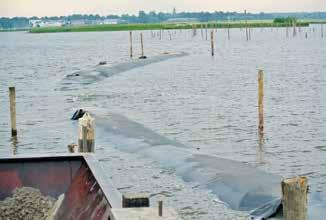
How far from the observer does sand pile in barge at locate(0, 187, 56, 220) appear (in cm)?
1377

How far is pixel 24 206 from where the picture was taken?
13.9 meters

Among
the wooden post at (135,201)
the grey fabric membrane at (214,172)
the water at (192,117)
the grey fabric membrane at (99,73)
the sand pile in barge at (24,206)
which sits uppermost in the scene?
the wooden post at (135,201)

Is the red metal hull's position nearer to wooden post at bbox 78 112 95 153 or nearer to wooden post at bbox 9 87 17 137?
wooden post at bbox 78 112 95 153

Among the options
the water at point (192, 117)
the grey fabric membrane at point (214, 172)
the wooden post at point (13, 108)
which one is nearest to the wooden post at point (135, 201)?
the grey fabric membrane at point (214, 172)

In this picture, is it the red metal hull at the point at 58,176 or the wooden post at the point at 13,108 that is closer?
the red metal hull at the point at 58,176

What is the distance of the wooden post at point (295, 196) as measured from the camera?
464 inches

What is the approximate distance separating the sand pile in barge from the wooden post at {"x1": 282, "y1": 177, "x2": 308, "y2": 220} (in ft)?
16.2

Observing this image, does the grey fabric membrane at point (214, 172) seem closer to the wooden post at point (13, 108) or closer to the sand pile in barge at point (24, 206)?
the wooden post at point (13, 108)

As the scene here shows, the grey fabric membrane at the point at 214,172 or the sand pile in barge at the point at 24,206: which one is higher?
the sand pile in barge at the point at 24,206

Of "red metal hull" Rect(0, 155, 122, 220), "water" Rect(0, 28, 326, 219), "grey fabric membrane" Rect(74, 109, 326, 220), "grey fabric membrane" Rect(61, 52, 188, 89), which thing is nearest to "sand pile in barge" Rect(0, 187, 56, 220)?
"red metal hull" Rect(0, 155, 122, 220)

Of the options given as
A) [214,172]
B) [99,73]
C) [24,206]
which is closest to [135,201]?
[24,206]

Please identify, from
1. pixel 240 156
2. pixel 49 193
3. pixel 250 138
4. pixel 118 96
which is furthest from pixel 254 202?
pixel 118 96

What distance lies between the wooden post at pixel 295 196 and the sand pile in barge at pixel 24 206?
4.95 meters

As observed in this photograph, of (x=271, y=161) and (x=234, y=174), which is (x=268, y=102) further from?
(x=234, y=174)
